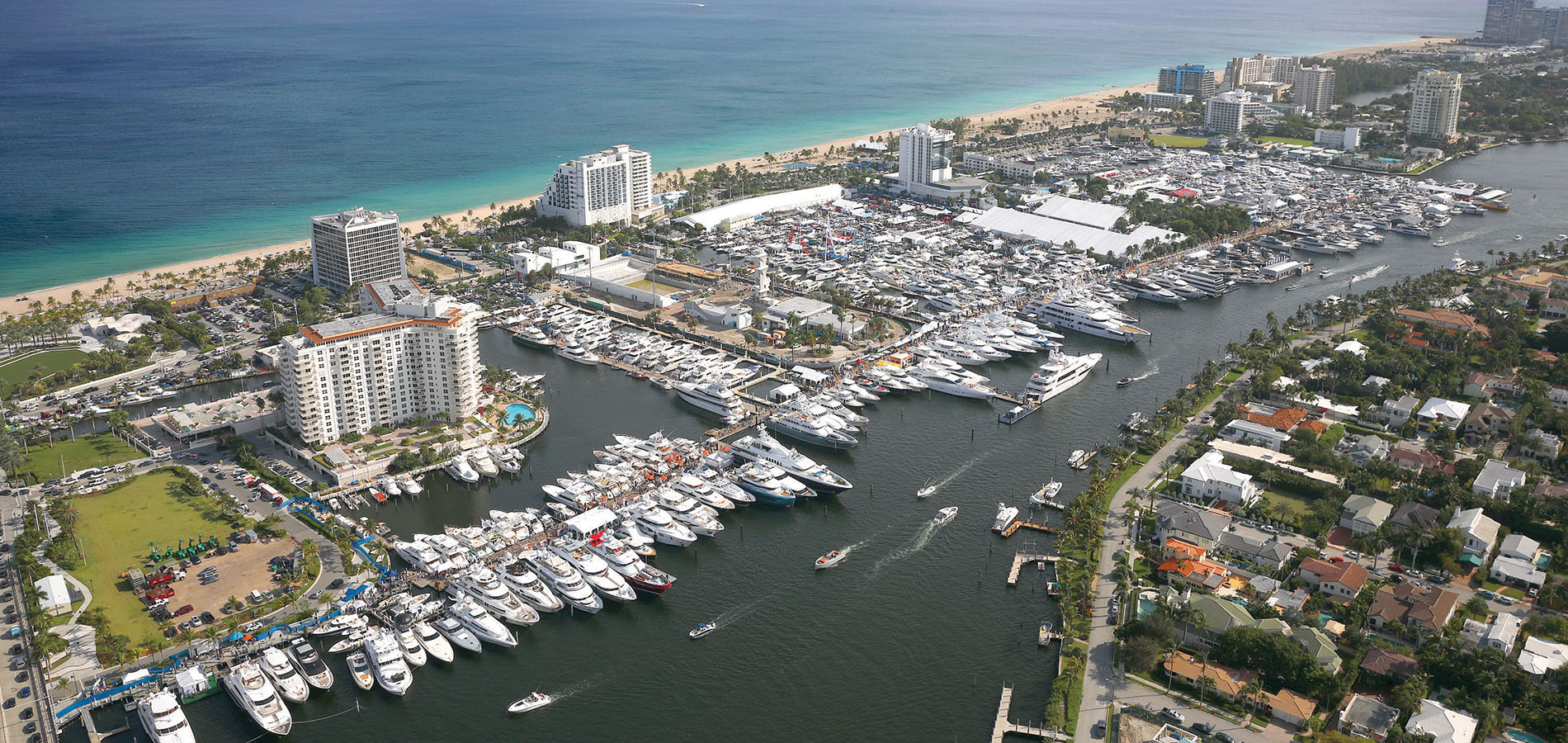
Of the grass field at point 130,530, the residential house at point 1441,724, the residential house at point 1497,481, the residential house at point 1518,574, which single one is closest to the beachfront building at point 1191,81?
the residential house at point 1497,481

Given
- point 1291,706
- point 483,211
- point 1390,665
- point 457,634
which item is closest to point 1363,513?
point 1390,665

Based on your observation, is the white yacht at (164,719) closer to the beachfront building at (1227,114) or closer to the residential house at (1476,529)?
the residential house at (1476,529)

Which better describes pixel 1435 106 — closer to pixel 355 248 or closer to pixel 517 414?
pixel 517 414

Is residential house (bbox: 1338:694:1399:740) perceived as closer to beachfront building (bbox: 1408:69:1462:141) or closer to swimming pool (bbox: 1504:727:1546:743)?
swimming pool (bbox: 1504:727:1546:743)

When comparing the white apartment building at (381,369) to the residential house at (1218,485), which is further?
the white apartment building at (381,369)

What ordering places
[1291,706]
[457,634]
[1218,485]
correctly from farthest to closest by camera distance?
[1218,485]
[457,634]
[1291,706]

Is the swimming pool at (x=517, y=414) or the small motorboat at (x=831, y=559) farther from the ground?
the swimming pool at (x=517, y=414)

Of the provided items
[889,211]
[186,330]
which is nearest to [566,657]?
[186,330]
